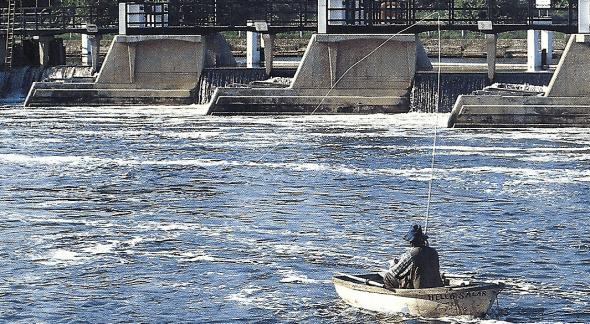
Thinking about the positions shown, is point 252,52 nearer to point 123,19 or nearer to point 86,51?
point 123,19

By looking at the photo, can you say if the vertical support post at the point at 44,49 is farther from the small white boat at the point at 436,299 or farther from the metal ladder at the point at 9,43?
the small white boat at the point at 436,299

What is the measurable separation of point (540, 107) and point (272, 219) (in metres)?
23.6

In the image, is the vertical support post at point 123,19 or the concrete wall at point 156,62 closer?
the concrete wall at point 156,62

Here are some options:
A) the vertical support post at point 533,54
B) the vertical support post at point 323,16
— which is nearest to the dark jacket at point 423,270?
the vertical support post at point 323,16

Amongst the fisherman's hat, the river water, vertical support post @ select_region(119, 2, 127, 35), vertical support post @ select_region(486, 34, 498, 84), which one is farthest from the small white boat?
vertical support post @ select_region(119, 2, 127, 35)

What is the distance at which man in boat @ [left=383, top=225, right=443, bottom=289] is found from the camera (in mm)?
16891

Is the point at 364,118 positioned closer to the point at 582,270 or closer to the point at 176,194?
the point at 176,194


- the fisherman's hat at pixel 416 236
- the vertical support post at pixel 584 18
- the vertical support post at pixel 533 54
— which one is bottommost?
the fisherman's hat at pixel 416 236

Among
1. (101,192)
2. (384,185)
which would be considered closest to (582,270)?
(384,185)

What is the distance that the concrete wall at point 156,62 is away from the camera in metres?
61.8

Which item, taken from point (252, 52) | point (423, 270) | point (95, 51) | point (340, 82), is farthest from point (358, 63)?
point (423, 270)

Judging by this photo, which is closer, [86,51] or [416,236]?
[416,236]

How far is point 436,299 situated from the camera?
55.4 ft

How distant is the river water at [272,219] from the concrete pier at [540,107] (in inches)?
35.8
